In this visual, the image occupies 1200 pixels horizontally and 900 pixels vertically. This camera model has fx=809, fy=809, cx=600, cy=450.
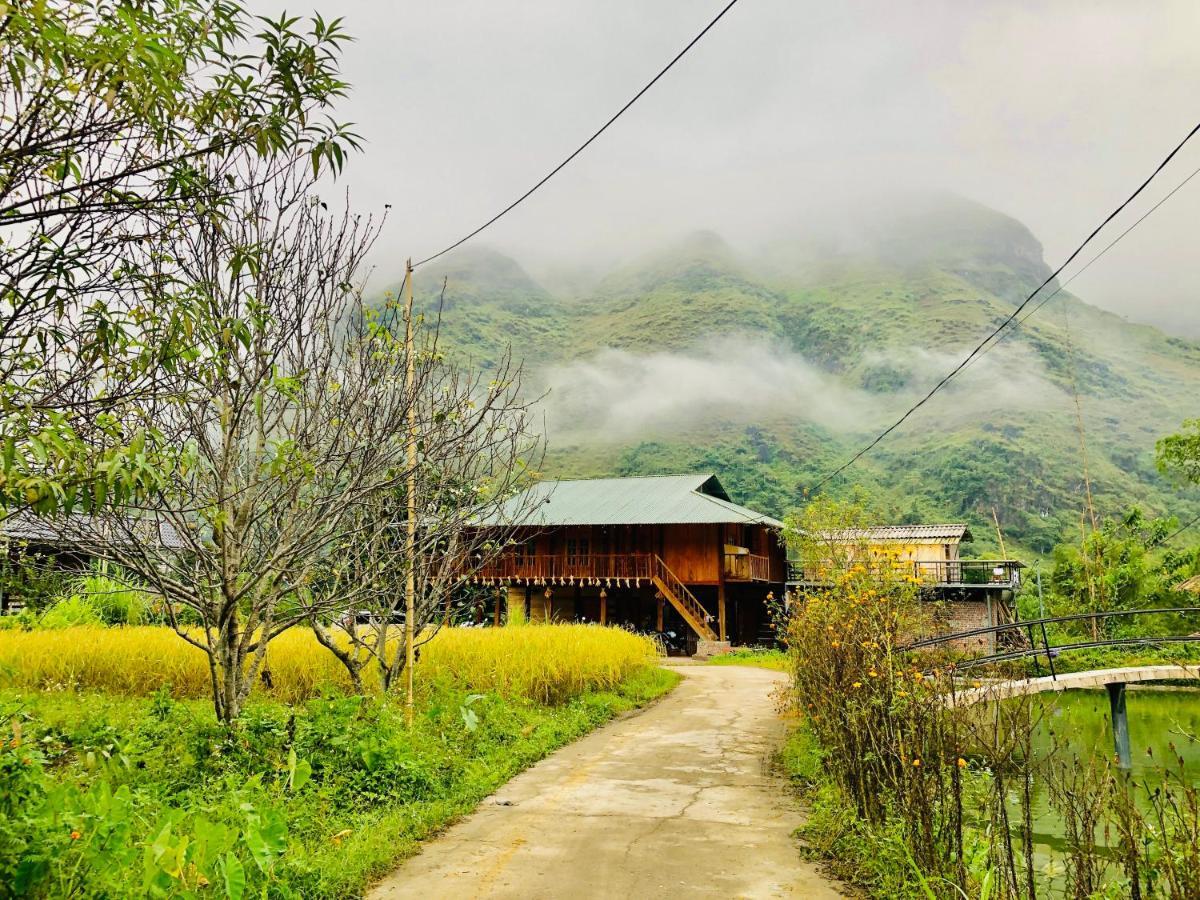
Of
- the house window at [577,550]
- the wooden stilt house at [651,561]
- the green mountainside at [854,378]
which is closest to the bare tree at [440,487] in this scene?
the wooden stilt house at [651,561]

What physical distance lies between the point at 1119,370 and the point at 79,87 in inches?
4722

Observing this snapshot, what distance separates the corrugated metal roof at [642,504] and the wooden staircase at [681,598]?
1.62m

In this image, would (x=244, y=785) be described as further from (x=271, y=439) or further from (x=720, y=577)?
(x=720, y=577)

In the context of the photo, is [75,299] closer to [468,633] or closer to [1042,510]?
[468,633]

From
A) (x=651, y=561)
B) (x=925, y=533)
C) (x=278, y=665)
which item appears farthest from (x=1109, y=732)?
(x=925, y=533)

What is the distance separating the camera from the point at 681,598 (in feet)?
84.7

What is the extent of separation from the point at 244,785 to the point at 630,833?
2.64 m

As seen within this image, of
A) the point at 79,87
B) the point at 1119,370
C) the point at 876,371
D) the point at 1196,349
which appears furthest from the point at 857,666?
the point at 1196,349

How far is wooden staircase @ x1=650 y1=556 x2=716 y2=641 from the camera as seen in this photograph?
24.6 meters

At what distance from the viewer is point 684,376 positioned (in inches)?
4208

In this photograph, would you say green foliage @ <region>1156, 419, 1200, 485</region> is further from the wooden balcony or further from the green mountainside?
the green mountainside

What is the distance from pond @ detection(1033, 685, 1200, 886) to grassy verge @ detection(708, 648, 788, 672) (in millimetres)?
6748

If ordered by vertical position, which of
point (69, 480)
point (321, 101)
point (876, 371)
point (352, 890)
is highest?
point (876, 371)

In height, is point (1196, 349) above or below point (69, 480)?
above
